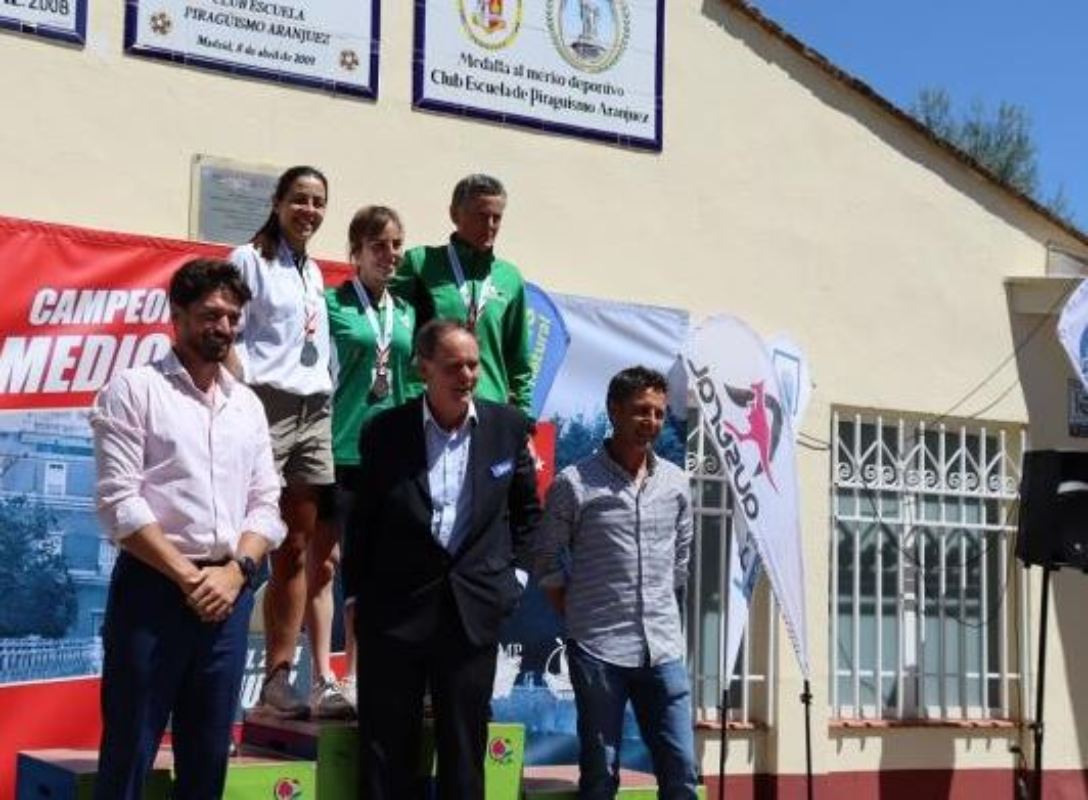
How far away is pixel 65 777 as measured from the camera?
15.8 feet

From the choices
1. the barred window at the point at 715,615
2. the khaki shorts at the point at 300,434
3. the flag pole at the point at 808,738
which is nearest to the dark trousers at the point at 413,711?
the khaki shorts at the point at 300,434

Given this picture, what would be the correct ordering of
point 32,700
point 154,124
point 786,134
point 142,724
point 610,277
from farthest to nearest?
point 786,134
point 610,277
point 154,124
point 32,700
point 142,724

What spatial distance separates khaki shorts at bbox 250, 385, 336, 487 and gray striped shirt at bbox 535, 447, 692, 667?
751 millimetres

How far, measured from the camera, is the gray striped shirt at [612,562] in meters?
5.37

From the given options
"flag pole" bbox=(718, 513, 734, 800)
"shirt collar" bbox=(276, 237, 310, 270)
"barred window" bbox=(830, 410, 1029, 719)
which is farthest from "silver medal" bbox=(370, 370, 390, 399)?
"barred window" bbox=(830, 410, 1029, 719)

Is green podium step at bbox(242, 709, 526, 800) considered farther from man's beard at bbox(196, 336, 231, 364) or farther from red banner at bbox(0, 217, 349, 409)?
red banner at bbox(0, 217, 349, 409)

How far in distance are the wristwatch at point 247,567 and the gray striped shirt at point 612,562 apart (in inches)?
50.2

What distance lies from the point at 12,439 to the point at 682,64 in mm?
Answer: 4122

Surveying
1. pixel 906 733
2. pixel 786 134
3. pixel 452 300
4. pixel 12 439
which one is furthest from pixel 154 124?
pixel 906 733

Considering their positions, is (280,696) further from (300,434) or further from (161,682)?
(161,682)

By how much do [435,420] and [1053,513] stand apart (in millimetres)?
4686

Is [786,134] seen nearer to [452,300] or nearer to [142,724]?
[452,300]

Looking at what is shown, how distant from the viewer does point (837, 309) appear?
9.38 m

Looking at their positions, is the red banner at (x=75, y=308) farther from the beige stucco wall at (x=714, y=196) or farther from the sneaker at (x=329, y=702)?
the sneaker at (x=329, y=702)
